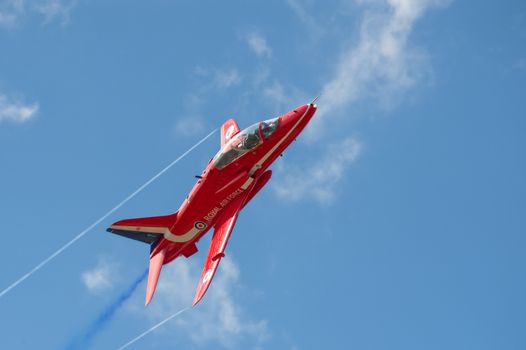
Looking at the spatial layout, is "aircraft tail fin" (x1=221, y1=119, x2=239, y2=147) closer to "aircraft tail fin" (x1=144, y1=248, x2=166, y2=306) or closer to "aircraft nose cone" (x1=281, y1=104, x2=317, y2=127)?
"aircraft nose cone" (x1=281, y1=104, x2=317, y2=127)

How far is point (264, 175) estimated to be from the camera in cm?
4834

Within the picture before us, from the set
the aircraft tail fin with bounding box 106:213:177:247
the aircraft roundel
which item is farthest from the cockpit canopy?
the aircraft tail fin with bounding box 106:213:177:247

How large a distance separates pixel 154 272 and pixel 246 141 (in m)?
8.49

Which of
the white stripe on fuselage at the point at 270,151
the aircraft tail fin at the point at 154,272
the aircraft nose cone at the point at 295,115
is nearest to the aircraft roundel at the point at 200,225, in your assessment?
the aircraft tail fin at the point at 154,272

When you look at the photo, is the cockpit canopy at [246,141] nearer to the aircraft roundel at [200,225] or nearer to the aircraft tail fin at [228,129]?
the aircraft roundel at [200,225]

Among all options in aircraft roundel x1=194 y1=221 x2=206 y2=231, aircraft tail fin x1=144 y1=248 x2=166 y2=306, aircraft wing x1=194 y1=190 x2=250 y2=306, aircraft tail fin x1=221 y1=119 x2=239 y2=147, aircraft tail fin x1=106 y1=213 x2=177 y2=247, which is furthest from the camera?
aircraft tail fin x1=221 y1=119 x2=239 y2=147

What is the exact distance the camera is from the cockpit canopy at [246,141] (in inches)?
1861

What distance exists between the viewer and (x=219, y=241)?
46.6m

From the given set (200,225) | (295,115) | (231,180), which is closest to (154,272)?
(200,225)

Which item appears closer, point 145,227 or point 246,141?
point 246,141

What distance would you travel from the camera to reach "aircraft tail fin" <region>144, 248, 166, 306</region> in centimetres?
4714

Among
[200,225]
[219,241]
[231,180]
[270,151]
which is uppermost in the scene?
[270,151]

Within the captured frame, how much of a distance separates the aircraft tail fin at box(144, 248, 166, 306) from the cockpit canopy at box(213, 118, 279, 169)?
5900 mm

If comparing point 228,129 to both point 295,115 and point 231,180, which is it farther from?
point 295,115
